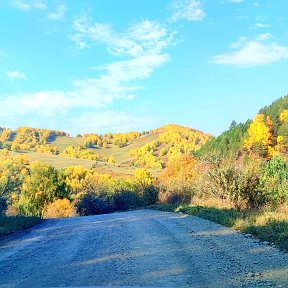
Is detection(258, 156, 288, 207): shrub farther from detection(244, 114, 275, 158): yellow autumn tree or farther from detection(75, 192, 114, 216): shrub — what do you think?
detection(244, 114, 275, 158): yellow autumn tree

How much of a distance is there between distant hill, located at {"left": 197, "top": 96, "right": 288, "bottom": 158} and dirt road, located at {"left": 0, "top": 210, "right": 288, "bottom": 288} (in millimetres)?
77331

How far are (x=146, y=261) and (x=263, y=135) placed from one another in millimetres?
91530

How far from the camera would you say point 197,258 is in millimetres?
8547

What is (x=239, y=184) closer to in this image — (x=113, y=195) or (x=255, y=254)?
(x=255, y=254)

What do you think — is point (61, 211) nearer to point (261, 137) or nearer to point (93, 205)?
point (93, 205)

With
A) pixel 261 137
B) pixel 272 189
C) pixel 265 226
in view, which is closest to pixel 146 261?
pixel 265 226

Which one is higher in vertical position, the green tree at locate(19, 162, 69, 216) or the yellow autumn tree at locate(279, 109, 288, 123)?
the yellow autumn tree at locate(279, 109, 288, 123)

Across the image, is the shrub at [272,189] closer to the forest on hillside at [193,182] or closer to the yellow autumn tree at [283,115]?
the forest on hillside at [193,182]

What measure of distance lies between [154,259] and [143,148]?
18403 centimetres

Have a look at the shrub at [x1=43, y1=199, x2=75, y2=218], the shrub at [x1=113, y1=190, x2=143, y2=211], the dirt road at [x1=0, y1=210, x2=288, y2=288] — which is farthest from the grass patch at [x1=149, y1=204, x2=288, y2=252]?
the shrub at [x1=43, y1=199, x2=75, y2=218]

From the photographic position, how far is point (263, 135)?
9544cm

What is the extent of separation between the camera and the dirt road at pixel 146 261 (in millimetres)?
6789

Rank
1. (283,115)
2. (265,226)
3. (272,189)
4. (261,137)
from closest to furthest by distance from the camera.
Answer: (265,226), (272,189), (261,137), (283,115)

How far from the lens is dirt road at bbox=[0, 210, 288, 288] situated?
679 centimetres
